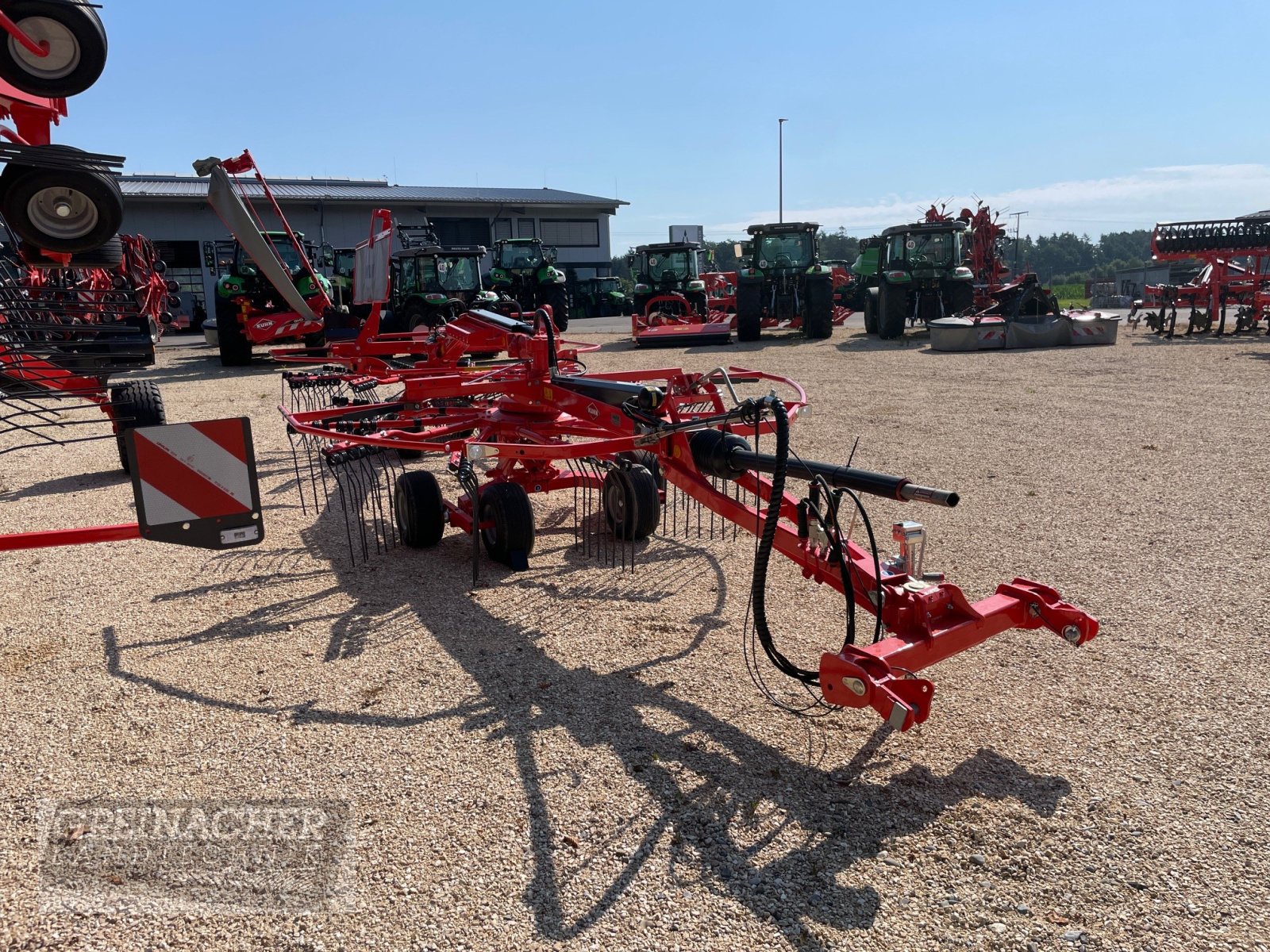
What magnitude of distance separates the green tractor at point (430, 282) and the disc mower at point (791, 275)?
5.05 metres

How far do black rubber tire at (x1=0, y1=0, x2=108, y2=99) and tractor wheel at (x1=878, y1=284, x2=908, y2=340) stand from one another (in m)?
16.0

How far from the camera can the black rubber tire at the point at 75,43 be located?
8.86 feet

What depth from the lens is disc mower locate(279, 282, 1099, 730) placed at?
2.69 m

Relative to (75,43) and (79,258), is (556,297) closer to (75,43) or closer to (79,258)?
(79,258)

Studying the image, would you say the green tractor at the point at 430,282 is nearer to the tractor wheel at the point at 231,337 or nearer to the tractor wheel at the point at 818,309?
the tractor wheel at the point at 231,337

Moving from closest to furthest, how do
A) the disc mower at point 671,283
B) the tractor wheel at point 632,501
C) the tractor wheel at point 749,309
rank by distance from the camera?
the tractor wheel at point 632,501
the tractor wheel at point 749,309
the disc mower at point 671,283

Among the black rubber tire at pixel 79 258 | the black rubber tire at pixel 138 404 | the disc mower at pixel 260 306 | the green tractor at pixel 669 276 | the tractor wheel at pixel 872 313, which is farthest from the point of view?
the green tractor at pixel 669 276

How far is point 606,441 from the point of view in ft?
11.4

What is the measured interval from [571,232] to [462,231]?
5388 mm

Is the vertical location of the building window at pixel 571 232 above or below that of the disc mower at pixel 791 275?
above

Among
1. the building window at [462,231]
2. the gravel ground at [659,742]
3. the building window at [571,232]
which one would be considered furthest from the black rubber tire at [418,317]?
the building window at [571,232]

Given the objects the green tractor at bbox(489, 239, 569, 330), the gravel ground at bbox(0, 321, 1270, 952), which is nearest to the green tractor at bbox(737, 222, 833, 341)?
the green tractor at bbox(489, 239, 569, 330)

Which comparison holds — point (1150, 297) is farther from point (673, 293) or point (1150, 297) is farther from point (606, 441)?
point (606, 441)

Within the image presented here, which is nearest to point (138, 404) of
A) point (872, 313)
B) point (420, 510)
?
point (420, 510)
